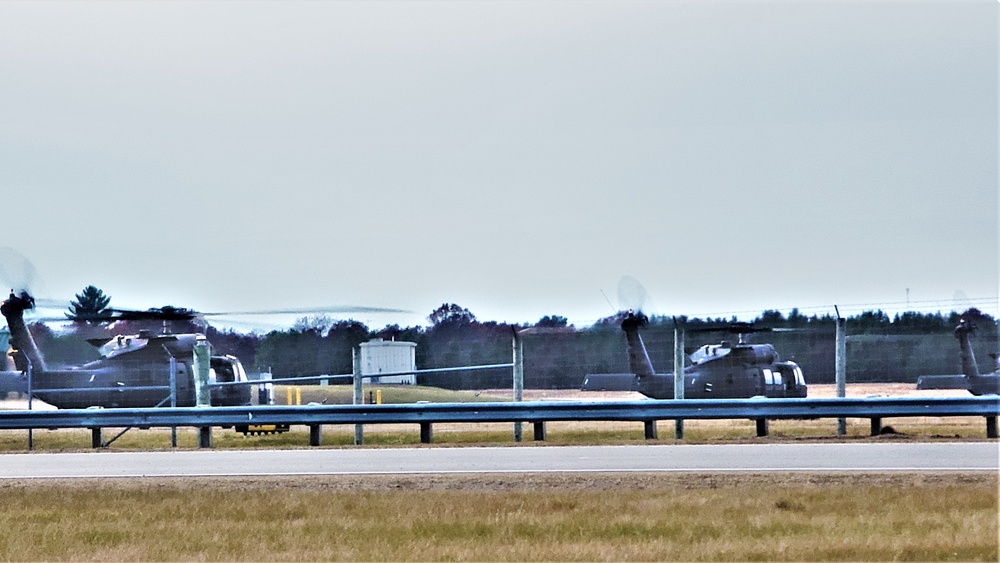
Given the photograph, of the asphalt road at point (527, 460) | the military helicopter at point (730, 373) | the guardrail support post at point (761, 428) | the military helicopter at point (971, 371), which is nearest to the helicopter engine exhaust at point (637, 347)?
the military helicopter at point (730, 373)

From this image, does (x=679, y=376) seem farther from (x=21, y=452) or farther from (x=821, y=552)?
(x=821, y=552)

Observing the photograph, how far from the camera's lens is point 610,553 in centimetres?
781

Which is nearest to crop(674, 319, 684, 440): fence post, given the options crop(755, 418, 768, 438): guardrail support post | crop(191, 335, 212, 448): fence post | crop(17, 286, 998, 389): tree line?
crop(755, 418, 768, 438): guardrail support post

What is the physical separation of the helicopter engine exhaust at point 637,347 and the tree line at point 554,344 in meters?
0.27

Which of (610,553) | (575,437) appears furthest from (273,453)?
(610,553)

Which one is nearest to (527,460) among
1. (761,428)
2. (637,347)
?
(761,428)

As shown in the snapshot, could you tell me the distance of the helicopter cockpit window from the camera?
2984 centimetres

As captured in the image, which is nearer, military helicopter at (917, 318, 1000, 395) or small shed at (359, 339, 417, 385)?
military helicopter at (917, 318, 1000, 395)

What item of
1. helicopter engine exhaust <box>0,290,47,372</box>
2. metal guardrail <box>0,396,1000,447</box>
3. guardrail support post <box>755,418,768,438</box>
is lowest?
guardrail support post <box>755,418,768,438</box>

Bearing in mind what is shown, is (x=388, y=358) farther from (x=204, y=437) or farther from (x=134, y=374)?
(x=204, y=437)

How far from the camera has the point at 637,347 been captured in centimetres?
2997

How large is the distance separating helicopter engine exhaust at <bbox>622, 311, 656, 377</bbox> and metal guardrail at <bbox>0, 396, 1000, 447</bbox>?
8496mm

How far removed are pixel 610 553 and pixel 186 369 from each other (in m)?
22.6

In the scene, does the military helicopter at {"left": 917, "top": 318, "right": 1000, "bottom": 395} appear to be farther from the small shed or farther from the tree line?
the small shed
